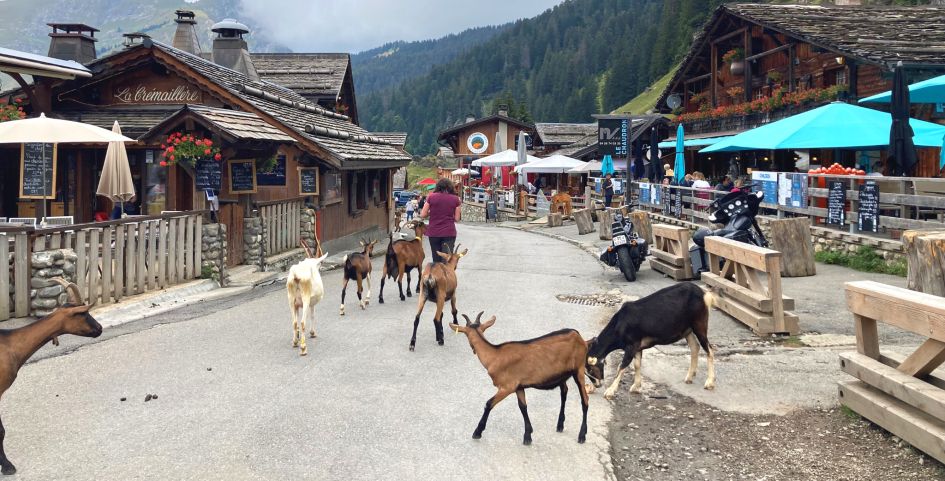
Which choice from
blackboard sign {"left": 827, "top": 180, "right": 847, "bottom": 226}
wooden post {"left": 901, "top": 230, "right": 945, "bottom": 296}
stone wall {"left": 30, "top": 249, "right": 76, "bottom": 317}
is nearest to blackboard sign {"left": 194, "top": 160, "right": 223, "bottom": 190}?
stone wall {"left": 30, "top": 249, "right": 76, "bottom": 317}

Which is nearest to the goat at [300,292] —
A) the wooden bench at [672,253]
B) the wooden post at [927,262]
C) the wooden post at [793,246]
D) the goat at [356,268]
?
the goat at [356,268]

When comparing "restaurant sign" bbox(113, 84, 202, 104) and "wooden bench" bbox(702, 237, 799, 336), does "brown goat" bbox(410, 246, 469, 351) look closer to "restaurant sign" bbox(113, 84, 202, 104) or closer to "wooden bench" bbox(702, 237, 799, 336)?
"wooden bench" bbox(702, 237, 799, 336)

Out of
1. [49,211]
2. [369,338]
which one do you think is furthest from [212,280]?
[49,211]

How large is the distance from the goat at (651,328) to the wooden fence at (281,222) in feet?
33.7

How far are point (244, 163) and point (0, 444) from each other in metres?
10.1

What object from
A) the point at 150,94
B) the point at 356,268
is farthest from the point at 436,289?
the point at 150,94

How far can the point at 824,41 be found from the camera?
76.3 ft

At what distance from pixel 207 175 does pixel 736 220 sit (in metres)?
9.36

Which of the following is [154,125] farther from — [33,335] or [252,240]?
[33,335]

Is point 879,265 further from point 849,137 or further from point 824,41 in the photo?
point 824,41

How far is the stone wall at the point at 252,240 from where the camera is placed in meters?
15.2

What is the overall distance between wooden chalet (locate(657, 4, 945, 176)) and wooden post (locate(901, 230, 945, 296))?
9434 millimetres

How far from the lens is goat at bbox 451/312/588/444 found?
5.49m

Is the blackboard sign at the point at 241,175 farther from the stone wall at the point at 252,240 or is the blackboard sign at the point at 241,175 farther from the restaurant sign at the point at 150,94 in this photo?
the restaurant sign at the point at 150,94
